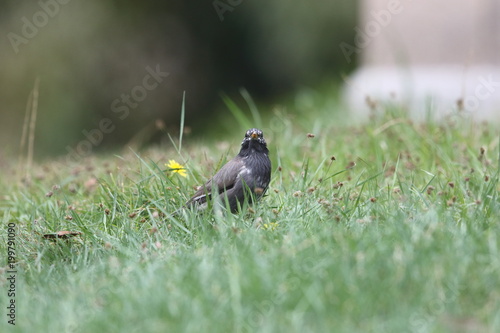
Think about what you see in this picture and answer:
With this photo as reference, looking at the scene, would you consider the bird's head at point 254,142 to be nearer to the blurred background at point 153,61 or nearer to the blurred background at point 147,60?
the blurred background at point 153,61

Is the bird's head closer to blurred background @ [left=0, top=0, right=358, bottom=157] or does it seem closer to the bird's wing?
the bird's wing

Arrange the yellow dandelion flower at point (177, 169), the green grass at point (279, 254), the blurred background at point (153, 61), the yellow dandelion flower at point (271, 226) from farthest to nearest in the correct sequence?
the blurred background at point (153, 61), the yellow dandelion flower at point (177, 169), the yellow dandelion flower at point (271, 226), the green grass at point (279, 254)

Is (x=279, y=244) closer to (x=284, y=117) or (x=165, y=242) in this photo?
(x=165, y=242)

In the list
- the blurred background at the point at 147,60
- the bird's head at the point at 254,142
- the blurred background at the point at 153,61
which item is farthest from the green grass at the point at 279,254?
the blurred background at the point at 147,60

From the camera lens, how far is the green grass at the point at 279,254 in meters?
3.22

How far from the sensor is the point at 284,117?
21.6 feet

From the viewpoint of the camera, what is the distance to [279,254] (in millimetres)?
3572

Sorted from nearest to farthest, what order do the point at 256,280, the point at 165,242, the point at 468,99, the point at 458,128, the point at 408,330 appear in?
the point at 408,330 < the point at 256,280 < the point at 165,242 < the point at 458,128 < the point at 468,99

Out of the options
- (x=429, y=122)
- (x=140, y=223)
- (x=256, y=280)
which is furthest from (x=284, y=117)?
(x=256, y=280)

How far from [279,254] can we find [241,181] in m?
1.18

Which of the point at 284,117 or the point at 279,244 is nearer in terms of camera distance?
the point at 279,244

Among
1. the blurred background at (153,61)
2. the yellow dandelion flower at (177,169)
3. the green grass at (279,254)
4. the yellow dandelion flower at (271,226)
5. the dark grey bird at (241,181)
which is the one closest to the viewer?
the green grass at (279,254)

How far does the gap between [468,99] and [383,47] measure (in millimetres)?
1854

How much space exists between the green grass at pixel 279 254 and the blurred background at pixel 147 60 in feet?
26.9
